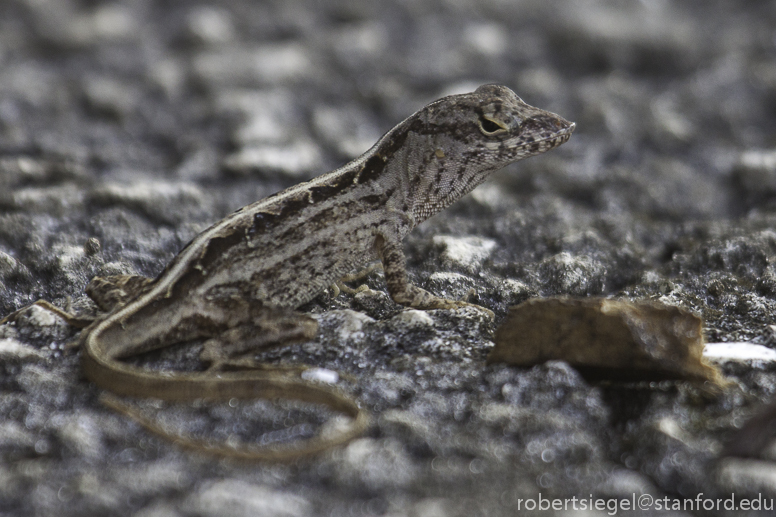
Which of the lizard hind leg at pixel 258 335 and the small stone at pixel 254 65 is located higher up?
the small stone at pixel 254 65

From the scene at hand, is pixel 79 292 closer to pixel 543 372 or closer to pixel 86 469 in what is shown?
pixel 86 469

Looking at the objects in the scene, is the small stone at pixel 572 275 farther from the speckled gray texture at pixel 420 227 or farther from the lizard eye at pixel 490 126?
the lizard eye at pixel 490 126

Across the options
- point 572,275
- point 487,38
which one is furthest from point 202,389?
point 487,38

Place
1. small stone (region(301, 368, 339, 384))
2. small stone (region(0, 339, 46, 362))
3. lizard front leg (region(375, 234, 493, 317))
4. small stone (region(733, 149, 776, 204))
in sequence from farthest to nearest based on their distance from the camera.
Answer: small stone (region(733, 149, 776, 204)) → lizard front leg (region(375, 234, 493, 317)) → small stone (region(0, 339, 46, 362)) → small stone (region(301, 368, 339, 384))

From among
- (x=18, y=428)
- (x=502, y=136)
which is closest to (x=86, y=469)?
(x=18, y=428)

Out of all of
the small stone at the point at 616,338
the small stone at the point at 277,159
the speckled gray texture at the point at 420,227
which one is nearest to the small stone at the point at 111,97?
the speckled gray texture at the point at 420,227

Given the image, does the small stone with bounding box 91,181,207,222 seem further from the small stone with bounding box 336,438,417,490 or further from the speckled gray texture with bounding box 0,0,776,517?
the small stone with bounding box 336,438,417,490

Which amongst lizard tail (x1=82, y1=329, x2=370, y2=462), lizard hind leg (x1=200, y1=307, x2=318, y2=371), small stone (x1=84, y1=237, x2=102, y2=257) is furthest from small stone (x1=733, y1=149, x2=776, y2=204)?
small stone (x1=84, y1=237, x2=102, y2=257)

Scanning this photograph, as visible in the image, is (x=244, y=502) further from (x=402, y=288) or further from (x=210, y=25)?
(x=210, y=25)
